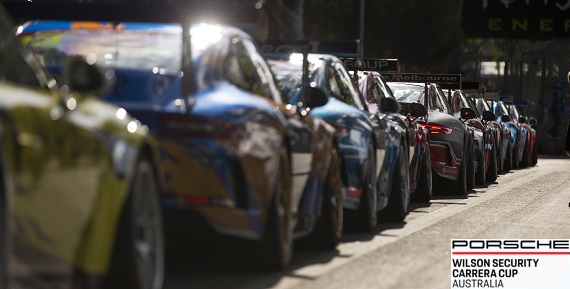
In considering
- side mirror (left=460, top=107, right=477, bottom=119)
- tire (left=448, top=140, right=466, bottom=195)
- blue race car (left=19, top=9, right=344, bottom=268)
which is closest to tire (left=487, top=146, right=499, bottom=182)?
side mirror (left=460, top=107, right=477, bottom=119)

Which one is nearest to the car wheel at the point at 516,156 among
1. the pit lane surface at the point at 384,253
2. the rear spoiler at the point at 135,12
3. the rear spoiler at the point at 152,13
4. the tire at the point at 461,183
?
the tire at the point at 461,183

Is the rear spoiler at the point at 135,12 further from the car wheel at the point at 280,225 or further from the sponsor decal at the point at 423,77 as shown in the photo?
the sponsor decal at the point at 423,77

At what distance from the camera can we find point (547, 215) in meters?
16.1

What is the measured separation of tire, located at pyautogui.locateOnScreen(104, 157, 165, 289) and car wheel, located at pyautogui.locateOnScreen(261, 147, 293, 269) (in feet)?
6.19

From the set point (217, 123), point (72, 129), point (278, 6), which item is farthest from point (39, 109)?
point (278, 6)

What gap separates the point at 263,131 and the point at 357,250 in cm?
250

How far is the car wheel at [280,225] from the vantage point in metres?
9.70

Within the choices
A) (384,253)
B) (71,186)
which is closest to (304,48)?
(384,253)

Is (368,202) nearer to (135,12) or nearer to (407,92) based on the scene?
(135,12)

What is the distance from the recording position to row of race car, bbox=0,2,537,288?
21.2 feet

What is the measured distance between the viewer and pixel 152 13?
992 cm

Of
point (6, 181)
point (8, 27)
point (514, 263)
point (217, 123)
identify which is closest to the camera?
point (6, 181)

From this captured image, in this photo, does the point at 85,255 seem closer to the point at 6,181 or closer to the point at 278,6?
the point at 6,181

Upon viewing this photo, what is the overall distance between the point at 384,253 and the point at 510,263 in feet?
3.53
